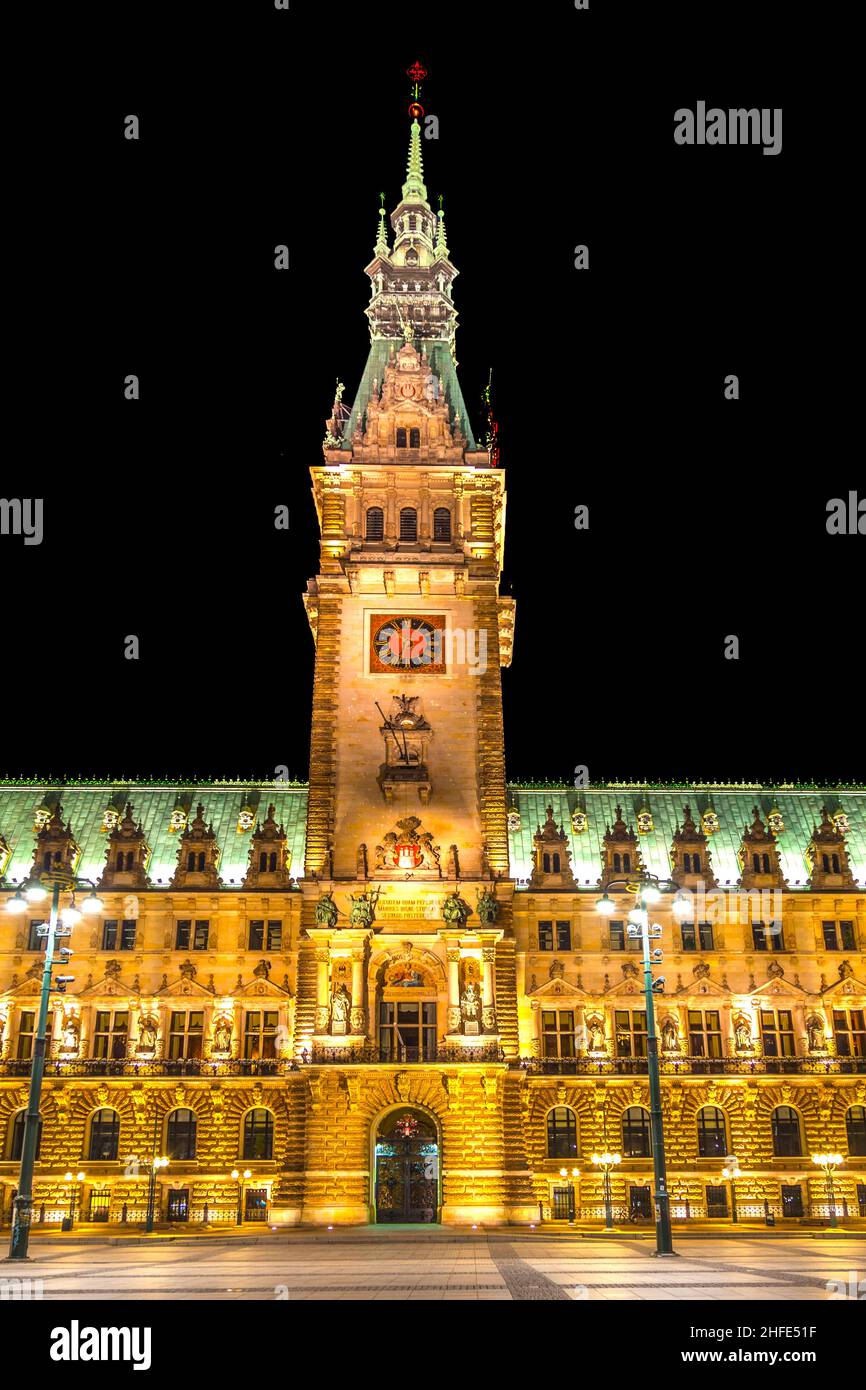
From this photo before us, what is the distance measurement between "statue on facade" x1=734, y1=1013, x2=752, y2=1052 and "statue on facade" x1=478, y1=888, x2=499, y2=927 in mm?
14401

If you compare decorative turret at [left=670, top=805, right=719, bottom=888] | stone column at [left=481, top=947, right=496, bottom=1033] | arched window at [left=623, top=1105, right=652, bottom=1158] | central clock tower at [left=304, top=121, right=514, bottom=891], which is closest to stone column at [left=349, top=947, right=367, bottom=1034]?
central clock tower at [left=304, top=121, right=514, bottom=891]

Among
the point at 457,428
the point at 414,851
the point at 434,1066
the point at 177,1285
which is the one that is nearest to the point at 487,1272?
the point at 177,1285

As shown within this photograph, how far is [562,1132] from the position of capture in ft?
174

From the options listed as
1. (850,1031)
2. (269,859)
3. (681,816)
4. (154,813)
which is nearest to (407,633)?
(269,859)

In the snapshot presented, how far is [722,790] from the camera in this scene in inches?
2581

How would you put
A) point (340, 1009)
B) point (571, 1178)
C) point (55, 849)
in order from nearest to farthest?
1. point (340, 1009)
2. point (571, 1178)
3. point (55, 849)

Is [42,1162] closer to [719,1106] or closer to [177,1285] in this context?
[719,1106]

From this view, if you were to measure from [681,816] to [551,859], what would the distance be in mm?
9284

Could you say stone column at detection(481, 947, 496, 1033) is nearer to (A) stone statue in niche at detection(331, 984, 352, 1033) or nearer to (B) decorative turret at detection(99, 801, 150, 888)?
(A) stone statue in niche at detection(331, 984, 352, 1033)

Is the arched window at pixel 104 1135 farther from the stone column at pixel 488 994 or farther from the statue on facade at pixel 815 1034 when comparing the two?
the statue on facade at pixel 815 1034

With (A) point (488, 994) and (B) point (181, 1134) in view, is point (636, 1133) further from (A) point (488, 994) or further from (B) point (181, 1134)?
(B) point (181, 1134)

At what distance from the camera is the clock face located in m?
56.1

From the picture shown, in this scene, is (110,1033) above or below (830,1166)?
above

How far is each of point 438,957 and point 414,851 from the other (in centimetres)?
495
